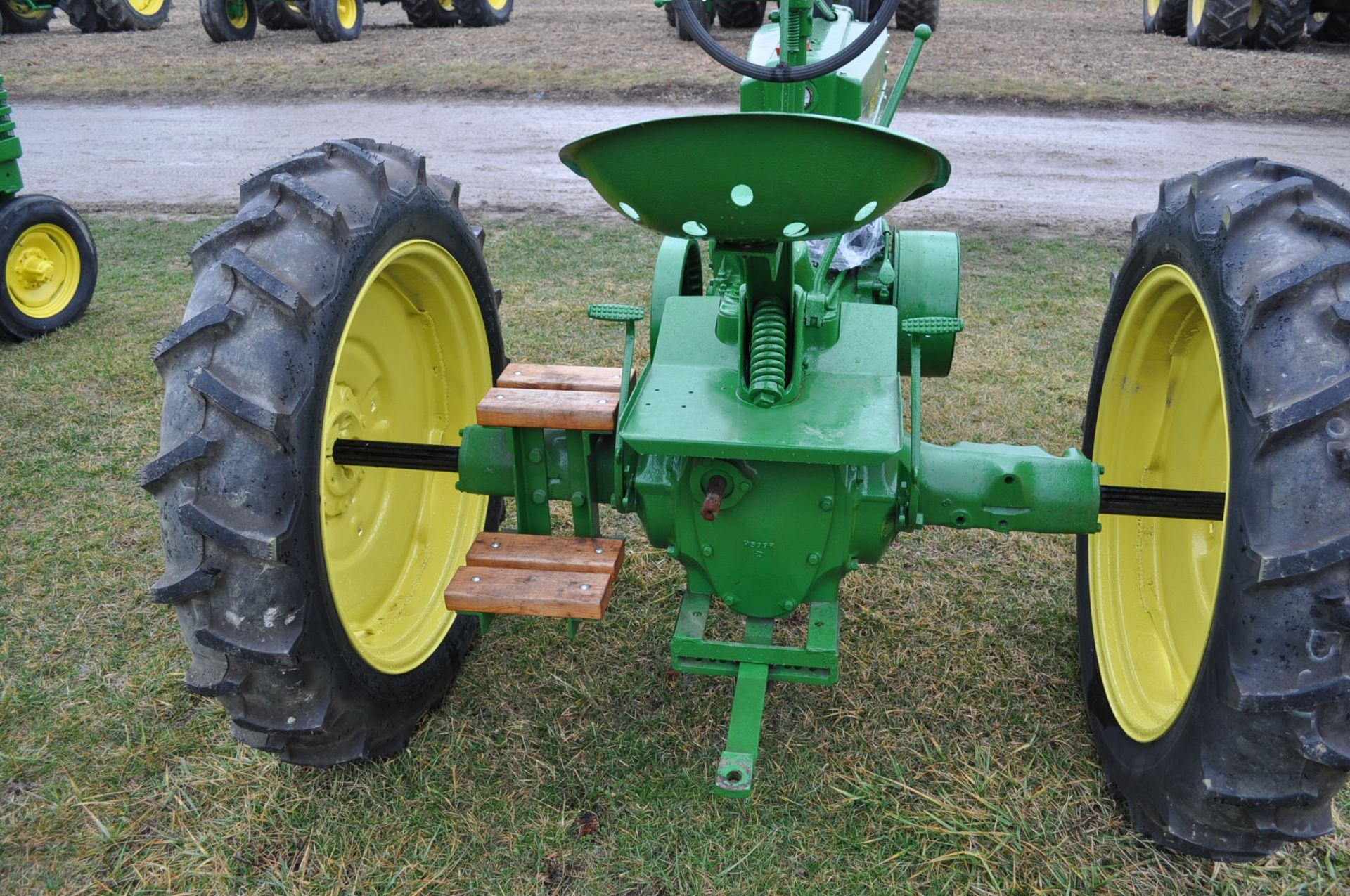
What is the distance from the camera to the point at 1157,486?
2830mm

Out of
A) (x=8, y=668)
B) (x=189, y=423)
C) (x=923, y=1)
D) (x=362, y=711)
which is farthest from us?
(x=923, y=1)

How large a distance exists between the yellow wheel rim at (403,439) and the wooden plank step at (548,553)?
13.5 inches

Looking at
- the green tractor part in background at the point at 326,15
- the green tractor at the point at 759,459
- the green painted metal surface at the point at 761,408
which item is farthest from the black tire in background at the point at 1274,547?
the green tractor part in background at the point at 326,15

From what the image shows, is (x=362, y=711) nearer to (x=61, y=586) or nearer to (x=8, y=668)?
(x=8, y=668)

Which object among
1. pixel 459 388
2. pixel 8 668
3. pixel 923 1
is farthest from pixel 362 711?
pixel 923 1

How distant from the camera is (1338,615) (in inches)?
69.3

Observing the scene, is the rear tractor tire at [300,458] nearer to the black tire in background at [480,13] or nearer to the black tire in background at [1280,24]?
the black tire in background at [1280,24]

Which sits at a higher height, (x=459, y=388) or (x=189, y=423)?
(x=189, y=423)

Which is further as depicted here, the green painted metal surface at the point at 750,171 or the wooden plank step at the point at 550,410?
the wooden plank step at the point at 550,410

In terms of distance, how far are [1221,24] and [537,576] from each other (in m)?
13.3

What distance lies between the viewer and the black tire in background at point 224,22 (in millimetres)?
14062

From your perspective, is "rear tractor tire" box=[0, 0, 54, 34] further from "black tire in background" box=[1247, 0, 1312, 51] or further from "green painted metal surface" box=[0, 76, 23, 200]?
"black tire in background" box=[1247, 0, 1312, 51]

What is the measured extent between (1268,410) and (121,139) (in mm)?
10687

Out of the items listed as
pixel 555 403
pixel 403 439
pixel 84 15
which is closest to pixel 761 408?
pixel 555 403
